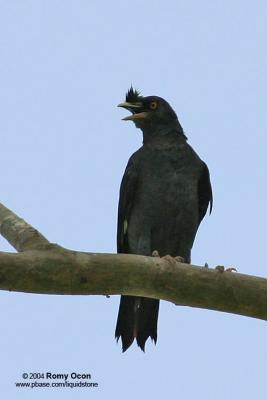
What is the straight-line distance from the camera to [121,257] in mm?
5039

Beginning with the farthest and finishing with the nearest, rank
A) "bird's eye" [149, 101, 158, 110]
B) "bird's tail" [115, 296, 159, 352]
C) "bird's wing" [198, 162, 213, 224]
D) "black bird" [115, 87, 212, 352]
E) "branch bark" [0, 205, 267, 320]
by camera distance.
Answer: "bird's eye" [149, 101, 158, 110] < "bird's wing" [198, 162, 213, 224] < "black bird" [115, 87, 212, 352] < "bird's tail" [115, 296, 159, 352] < "branch bark" [0, 205, 267, 320]

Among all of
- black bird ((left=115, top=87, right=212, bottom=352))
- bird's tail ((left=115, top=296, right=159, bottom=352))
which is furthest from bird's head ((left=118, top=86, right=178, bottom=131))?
bird's tail ((left=115, top=296, right=159, bottom=352))

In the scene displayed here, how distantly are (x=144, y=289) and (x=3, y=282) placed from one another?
42.3 inches

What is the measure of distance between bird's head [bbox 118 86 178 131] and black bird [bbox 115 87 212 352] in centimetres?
40

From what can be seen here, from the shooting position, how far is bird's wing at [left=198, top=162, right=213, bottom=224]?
29.6 feet

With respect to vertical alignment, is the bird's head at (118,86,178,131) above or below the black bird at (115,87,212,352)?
above

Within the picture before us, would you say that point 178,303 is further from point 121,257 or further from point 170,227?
point 170,227

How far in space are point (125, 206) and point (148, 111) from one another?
5.12 ft

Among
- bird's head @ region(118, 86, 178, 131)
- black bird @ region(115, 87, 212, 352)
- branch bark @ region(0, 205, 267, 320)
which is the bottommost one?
branch bark @ region(0, 205, 267, 320)

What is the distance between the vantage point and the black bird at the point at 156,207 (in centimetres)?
817

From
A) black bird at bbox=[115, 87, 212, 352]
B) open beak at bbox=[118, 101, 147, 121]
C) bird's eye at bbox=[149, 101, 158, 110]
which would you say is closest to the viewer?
black bird at bbox=[115, 87, 212, 352]

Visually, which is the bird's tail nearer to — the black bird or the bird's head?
the black bird

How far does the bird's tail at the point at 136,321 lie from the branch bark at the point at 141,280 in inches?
107

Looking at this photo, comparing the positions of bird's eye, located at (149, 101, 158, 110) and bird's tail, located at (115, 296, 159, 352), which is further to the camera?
bird's eye, located at (149, 101, 158, 110)
